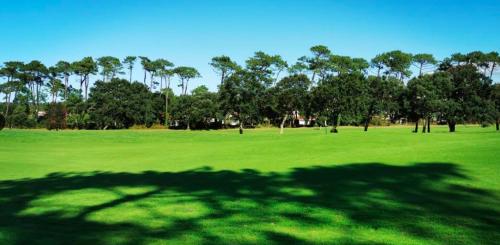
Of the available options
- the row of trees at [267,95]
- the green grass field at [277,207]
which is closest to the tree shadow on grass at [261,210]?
the green grass field at [277,207]

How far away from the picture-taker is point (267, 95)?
89.9 meters

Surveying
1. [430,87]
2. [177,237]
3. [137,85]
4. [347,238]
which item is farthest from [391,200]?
[137,85]

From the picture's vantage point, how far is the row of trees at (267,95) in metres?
65.9

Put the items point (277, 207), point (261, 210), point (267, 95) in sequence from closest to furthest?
point (261, 210) < point (277, 207) < point (267, 95)

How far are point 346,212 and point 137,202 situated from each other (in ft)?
15.9

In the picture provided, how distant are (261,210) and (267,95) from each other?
267ft

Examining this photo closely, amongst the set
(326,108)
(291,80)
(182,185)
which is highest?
(291,80)

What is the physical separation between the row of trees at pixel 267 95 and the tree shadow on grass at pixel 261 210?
186 feet

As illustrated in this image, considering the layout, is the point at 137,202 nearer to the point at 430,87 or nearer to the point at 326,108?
the point at 430,87

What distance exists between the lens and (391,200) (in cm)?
988

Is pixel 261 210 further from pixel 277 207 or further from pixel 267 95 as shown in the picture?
pixel 267 95

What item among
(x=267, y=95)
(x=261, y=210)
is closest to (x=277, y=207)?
(x=261, y=210)

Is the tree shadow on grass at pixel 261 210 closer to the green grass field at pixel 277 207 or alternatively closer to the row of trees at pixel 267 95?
the green grass field at pixel 277 207

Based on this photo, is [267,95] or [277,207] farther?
[267,95]
